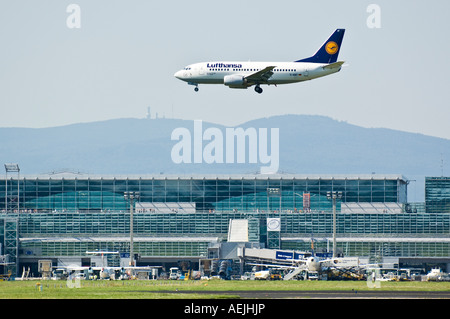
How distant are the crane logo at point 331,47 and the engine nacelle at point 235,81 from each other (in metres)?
27.1

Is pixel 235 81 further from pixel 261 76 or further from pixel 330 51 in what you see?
pixel 330 51

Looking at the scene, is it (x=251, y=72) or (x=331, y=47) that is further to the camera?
(x=331, y=47)

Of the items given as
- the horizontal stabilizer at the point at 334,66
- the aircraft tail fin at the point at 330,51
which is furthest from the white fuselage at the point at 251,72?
the aircraft tail fin at the point at 330,51

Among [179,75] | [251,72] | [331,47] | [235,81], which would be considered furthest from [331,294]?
[331,47]

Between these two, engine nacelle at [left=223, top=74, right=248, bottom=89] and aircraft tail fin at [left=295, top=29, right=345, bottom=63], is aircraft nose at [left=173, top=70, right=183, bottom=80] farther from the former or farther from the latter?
aircraft tail fin at [left=295, top=29, right=345, bottom=63]

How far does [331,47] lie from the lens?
18400 centimetres

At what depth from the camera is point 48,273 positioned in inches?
7367

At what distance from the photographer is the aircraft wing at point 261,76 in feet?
527

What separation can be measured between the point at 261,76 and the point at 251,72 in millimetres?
9448

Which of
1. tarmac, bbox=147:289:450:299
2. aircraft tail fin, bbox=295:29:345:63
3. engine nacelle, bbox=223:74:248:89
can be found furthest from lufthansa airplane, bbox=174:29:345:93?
tarmac, bbox=147:289:450:299

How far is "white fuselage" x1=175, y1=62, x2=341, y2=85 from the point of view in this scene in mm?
166250
